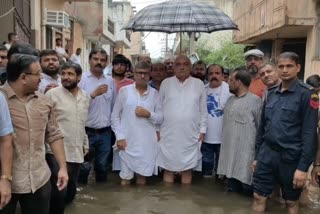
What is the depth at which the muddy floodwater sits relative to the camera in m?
4.90

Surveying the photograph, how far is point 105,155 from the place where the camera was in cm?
578

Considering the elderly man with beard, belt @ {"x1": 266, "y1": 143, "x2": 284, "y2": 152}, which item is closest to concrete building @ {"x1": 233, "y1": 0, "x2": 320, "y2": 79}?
the elderly man with beard

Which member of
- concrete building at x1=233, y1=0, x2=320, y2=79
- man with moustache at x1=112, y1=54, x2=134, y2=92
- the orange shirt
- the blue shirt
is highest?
concrete building at x1=233, y1=0, x2=320, y2=79

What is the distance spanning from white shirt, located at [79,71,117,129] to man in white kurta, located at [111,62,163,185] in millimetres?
103

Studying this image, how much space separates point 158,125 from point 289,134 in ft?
7.12

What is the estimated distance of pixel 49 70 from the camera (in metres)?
4.91

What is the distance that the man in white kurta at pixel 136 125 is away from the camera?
18.9 ft

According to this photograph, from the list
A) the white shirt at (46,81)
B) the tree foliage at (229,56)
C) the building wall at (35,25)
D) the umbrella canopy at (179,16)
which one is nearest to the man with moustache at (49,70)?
the white shirt at (46,81)

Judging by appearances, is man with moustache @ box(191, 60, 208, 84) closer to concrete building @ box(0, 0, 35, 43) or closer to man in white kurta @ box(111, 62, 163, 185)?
man in white kurta @ box(111, 62, 163, 185)

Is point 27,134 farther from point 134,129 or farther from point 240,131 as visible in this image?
point 240,131

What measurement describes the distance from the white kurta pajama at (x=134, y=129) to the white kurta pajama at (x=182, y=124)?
17 centimetres

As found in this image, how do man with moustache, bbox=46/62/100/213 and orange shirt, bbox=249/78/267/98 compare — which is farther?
orange shirt, bbox=249/78/267/98

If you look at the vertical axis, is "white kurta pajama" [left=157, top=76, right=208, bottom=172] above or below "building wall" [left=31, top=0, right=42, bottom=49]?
below

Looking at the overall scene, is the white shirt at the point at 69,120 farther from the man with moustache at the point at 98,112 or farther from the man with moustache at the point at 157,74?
the man with moustache at the point at 157,74
